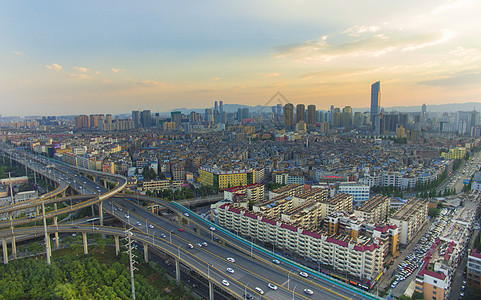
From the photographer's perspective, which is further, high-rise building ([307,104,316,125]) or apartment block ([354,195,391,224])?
high-rise building ([307,104,316,125])

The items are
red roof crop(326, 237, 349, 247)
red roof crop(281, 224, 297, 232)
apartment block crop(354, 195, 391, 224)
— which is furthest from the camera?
apartment block crop(354, 195, 391, 224)

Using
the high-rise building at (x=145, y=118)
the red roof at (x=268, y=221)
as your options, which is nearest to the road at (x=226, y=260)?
the red roof at (x=268, y=221)

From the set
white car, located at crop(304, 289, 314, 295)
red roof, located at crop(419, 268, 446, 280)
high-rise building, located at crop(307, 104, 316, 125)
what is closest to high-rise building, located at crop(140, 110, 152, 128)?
→ high-rise building, located at crop(307, 104, 316, 125)

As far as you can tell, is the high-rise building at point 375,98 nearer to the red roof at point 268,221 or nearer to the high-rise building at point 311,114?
the high-rise building at point 311,114

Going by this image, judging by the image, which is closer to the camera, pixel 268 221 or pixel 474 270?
pixel 474 270

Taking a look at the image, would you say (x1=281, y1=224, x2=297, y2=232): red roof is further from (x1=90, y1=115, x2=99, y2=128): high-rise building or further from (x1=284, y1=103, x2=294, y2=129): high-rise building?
(x1=90, y1=115, x2=99, y2=128): high-rise building

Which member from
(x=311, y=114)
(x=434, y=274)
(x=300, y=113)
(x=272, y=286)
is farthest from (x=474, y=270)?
(x=311, y=114)

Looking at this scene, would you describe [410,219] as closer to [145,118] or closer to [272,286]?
[272,286]

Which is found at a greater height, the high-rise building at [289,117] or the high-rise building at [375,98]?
the high-rise building at [375,98]

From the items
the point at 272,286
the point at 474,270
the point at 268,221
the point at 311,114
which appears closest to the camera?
the point at 272,286
